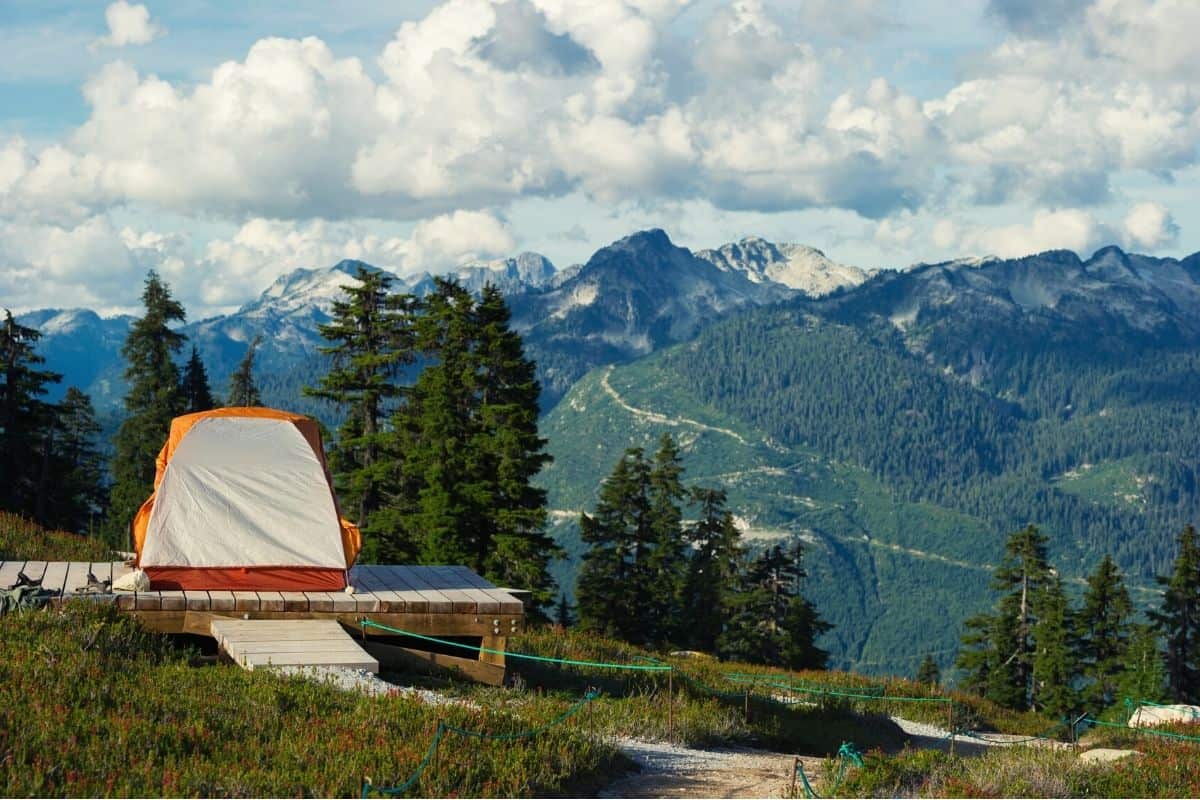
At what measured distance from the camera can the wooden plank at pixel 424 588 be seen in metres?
14.2

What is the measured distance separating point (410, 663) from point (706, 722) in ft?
11.7

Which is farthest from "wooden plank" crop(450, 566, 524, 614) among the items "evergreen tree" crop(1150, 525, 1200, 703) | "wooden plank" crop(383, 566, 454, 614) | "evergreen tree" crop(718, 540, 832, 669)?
"evergreen tree" crop(1150, 525, 1200, 703)

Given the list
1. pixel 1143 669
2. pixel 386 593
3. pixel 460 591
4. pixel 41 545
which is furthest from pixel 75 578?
pixel 1143 669

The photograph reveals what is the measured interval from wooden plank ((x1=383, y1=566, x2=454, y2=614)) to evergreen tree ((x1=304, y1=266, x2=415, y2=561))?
89.9 ft

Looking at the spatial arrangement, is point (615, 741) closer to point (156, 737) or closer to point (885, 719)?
point (156, 737)

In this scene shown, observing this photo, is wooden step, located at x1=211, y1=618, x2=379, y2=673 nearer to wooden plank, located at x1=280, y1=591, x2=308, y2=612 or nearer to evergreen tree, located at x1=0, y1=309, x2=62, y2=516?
wooden plank, located at x1=280, y1=591, x2=308, y2=612

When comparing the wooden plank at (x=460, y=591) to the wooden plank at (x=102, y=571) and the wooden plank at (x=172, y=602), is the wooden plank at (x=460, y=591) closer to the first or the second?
the wooden plank at (x=172, y=602)

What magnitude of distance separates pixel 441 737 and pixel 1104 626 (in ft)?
210

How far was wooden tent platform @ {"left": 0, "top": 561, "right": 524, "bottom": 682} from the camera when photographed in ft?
43.9

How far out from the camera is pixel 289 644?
12852 millimetres

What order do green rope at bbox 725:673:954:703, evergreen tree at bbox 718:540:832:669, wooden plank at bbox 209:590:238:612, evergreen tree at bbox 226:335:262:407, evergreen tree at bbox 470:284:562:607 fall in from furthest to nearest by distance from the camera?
evergreen tree at bbox 718:540:832:669 → evergreen tree at bbox 226:335:262:407 → evergreen tree at bbox 470:284:562:607 → green rope at bbox 725:673:954:703 → wooden plank at bbox 209:590:238:612

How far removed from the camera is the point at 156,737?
9125 mm

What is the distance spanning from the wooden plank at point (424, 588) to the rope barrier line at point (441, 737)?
2223 millimetres

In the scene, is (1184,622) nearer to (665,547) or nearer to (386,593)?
(665,547)
